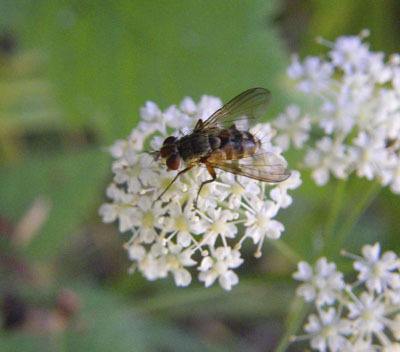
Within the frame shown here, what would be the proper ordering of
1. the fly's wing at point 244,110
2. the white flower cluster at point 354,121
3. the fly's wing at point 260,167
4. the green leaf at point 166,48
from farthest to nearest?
the green leaf at point 166,48 < the white flower cluster at point 354,121 < the fly's wing at point 244,110 < the fly's wing at point 260,167

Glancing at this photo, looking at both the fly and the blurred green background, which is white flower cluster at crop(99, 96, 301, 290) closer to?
the fly

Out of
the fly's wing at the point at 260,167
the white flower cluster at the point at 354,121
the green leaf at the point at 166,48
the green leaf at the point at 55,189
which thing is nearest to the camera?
the fly's wing at the point at 260,167

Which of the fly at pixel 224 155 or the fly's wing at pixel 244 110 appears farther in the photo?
the fly's wing at pixel 244 110

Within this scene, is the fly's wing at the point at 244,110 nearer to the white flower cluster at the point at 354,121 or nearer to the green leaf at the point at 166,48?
the white flower cluster at the point at 354,121

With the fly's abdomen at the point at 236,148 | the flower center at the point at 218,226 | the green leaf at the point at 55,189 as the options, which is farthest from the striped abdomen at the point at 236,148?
the green leaf at the point at 55,189

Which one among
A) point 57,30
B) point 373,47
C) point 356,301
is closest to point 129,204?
point 356,301

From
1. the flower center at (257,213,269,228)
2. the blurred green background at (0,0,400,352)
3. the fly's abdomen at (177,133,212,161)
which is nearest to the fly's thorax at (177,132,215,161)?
the fly's abdomen at (177,133,212,161)
